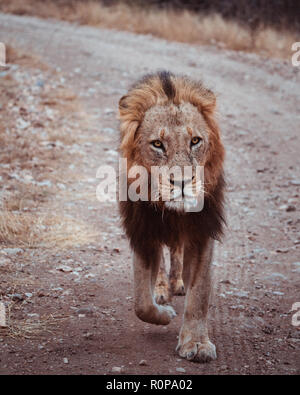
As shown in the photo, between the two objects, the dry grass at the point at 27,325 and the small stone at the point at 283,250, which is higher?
the dry grass at the point at 27,325

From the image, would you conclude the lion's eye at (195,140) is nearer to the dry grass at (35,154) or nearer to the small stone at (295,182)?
the dry grass at (35,154)

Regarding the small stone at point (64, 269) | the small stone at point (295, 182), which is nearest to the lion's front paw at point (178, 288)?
the small stone at point (64, 269)

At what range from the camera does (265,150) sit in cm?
746

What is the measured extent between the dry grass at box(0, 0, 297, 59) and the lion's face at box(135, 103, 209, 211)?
9259 millimetres

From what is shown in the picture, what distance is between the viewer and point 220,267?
459 centimetres

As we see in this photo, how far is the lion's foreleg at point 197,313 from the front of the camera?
3114mm

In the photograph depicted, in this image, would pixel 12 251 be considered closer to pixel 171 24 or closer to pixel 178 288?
pixel 178 288

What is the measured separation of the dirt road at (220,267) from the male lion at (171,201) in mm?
228

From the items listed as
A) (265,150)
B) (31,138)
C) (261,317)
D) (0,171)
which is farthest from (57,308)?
(265,150)

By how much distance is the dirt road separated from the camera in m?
3.09

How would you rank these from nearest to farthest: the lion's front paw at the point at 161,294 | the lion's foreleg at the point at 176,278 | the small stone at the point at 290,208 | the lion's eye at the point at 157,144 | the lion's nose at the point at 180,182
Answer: the lion's nose at the point at 180,182 < the lion's eye at the point at 157,144 < the lion's front paw at the point at 161,294 < the lion's foreleg at the point at 176,278 < the small stone at the point at 290,208

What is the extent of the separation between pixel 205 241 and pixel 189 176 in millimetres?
498

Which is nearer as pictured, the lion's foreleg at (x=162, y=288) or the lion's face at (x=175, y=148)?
the lion's face at (x=175, y=148)
